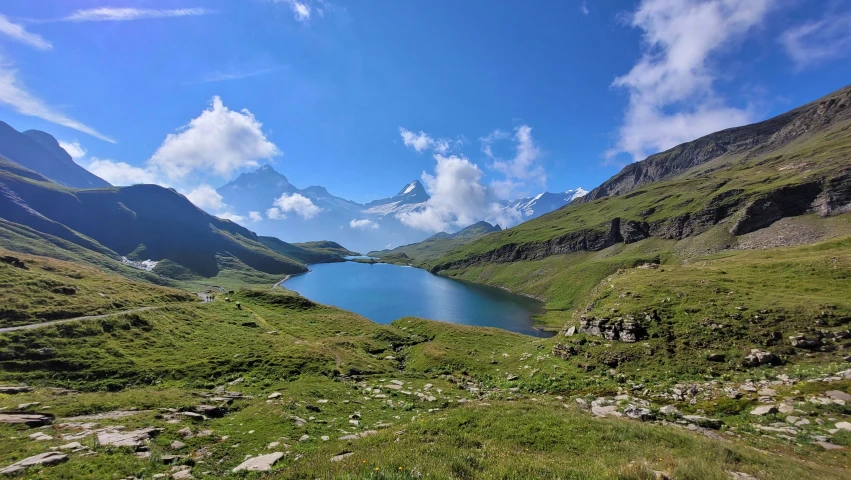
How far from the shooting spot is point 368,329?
56125 millimetres

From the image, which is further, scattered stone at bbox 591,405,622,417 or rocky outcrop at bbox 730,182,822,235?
rocky outcrop at bbox 730,182,822,235

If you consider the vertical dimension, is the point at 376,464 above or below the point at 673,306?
below

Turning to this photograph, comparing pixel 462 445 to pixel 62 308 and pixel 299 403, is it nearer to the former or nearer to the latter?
pixel 299 403

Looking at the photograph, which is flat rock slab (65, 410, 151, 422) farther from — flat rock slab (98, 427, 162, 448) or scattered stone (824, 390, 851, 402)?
scattered stone (824, 390, 851, 402)

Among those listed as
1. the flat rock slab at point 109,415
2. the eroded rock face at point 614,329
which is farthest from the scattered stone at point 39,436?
the eroded rock face at point 614,329

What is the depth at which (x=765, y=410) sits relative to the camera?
18.5m

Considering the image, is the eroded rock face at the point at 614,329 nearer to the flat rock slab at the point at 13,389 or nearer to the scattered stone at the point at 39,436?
the scattered stone at the point at 39,436

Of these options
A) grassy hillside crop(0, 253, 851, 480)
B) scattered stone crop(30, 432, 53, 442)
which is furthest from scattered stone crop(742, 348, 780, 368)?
scattered stone crop(30, 432, 53, 442)

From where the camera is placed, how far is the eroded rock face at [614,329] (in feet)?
110

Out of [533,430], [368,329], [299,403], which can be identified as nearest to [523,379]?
[533,430]

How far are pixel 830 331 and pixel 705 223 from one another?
16808cm

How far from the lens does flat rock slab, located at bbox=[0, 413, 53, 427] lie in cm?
1590

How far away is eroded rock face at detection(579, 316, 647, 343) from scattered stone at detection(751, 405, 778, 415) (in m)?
14.2

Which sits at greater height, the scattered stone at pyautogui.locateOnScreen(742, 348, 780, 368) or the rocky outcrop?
the rocky outcrop
